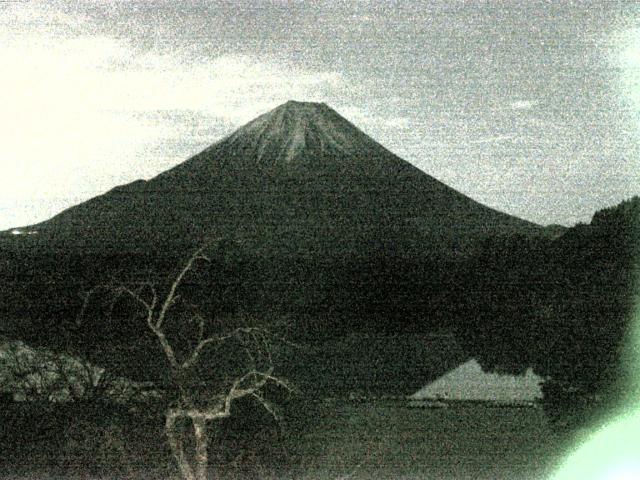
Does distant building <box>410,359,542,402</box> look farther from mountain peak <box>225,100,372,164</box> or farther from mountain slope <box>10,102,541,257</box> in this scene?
mountain peak <box>225,100,372,164</box>

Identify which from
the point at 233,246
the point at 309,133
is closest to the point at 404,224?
the point at 309,133

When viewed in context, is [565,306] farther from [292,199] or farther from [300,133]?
[300,133]

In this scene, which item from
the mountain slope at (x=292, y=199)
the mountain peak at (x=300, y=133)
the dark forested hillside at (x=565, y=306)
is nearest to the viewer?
the dark forested hillside at (x=565, y=306)

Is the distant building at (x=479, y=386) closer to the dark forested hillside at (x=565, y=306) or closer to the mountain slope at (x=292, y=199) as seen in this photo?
the dark forested hillside at (x=565, y=306)

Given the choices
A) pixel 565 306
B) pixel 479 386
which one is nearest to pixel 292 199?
→ pixel 479 386

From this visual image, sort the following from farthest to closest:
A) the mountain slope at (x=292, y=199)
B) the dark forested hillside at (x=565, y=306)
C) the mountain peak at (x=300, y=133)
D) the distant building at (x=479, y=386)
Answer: the mountain peak at (x=300, y=133) < the mountain slope at (x=292, y=199) < the distant building at (x=479, y=386) < the dark forested hillside at (x=565, y=306)

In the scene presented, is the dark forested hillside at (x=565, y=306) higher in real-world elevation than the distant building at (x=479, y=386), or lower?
higher

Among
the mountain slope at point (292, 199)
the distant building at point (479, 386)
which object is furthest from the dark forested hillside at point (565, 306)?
the mountain slope at point (292, 199)

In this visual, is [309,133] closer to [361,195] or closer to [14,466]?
[361,195]
